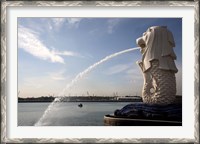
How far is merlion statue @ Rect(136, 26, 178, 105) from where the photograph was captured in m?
3.66

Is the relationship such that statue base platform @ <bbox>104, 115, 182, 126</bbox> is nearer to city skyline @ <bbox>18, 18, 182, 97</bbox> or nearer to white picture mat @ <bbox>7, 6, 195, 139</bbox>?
white picture mat @ <bbox>7, 6, 195, 139</bbox>

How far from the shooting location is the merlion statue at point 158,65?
3656 millimetres

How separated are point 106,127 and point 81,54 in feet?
2.61

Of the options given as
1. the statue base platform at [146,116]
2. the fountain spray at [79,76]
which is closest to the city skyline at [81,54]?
the fountain spray at [79,76]

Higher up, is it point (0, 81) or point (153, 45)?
point (153, 45)

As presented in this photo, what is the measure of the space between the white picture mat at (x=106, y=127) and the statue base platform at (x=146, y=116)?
6 cm

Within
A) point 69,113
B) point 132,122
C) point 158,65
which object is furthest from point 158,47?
point 69,113

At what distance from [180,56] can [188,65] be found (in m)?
0.12

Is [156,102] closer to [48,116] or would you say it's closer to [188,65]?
[188,65]

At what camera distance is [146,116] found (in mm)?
3689

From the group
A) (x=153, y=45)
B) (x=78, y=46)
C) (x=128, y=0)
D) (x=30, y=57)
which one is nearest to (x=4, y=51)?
(x=30, y=57)

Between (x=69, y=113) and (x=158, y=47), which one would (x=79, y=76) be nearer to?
(x=69, y=113)

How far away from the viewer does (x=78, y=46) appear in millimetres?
3668

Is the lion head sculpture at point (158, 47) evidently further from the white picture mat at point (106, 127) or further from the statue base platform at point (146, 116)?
the statue base platform at point (146, 116)
